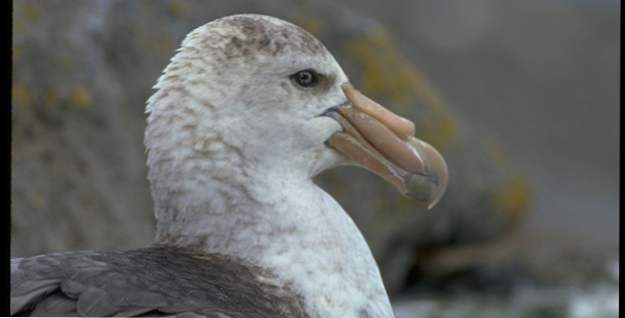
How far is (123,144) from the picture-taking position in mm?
3668

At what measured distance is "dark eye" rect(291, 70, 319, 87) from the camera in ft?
6.73

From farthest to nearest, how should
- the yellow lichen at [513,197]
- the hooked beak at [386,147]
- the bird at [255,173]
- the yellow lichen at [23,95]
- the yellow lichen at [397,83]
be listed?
1. the yellow lichen at [513,197]
2. the yellow lichen at [397,83]
3. the yellow lichen at [23,95]
4. the hooked beak at [386,147]
5. the bird at [255,173]

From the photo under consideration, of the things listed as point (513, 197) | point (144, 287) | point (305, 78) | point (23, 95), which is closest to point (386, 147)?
point (305, 78)

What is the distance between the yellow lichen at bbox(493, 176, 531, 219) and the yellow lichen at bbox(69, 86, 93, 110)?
7.13 ft

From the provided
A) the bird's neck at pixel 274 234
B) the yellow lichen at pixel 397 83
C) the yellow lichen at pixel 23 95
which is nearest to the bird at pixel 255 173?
the bird's neck at pixel 274 234

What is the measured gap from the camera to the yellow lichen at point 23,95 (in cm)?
330

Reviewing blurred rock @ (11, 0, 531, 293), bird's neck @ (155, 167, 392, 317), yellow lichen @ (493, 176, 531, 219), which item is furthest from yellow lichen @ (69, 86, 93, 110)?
yellow lichen @ (493, 176, 531, 219)

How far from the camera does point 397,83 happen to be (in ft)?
15.5

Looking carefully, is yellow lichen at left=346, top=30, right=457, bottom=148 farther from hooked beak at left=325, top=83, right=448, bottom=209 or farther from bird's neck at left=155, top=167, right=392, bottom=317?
bird's neck at left=155, top=167, right=392, bottom=317

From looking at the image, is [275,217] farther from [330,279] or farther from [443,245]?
[443,245]

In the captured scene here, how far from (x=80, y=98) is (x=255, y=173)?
5.25ft

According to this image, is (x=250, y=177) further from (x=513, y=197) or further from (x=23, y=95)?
(x=513, y=197)

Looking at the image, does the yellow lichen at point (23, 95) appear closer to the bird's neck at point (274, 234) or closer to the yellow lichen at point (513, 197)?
the bird's neck at point (274, 234)

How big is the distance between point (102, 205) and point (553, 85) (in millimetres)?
3091
